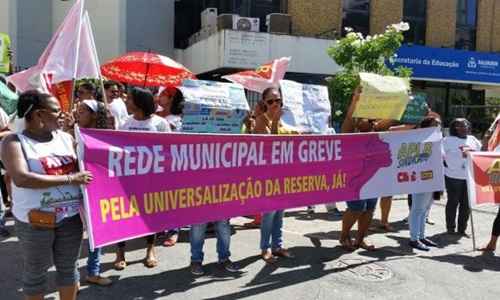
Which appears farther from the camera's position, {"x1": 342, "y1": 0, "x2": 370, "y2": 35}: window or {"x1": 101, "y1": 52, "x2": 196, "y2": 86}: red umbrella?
{"x1": 342, "y1": 0, "x2": 370, "y2": 35}: window

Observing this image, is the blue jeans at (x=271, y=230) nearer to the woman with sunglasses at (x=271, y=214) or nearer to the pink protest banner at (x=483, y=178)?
the woman with sunglasses at (x=271, y=214)

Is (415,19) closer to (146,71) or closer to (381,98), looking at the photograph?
(146,71)

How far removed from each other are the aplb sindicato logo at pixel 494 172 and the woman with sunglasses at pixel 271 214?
2714 mm

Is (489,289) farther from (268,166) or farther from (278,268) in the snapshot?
(268,166)

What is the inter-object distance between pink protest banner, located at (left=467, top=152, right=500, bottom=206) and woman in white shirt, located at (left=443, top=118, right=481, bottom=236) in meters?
0.73

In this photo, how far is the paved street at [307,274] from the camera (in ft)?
15.9

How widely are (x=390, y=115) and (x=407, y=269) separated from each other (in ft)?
5.73

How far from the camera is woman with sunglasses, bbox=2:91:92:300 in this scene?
3.40 metres

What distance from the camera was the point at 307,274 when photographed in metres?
5.44

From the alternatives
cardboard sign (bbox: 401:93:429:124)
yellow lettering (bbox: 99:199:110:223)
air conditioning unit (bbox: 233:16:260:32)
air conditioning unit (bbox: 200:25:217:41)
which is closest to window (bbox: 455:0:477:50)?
air conditioning unit (bbox: 233:16:260:32)

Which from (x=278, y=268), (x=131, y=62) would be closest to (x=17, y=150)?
(x=278, y=268)

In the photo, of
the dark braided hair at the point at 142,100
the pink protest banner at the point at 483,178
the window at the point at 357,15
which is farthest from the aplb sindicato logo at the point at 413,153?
the window at the point at 357,15

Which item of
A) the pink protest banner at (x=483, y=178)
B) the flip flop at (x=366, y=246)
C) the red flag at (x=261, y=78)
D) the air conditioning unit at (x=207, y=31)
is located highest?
the air conditioning unit at (x=207, y=31)

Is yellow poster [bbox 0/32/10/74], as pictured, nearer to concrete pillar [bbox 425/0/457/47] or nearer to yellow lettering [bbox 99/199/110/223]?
yellow lettering [bbox 99/199/110/223]
